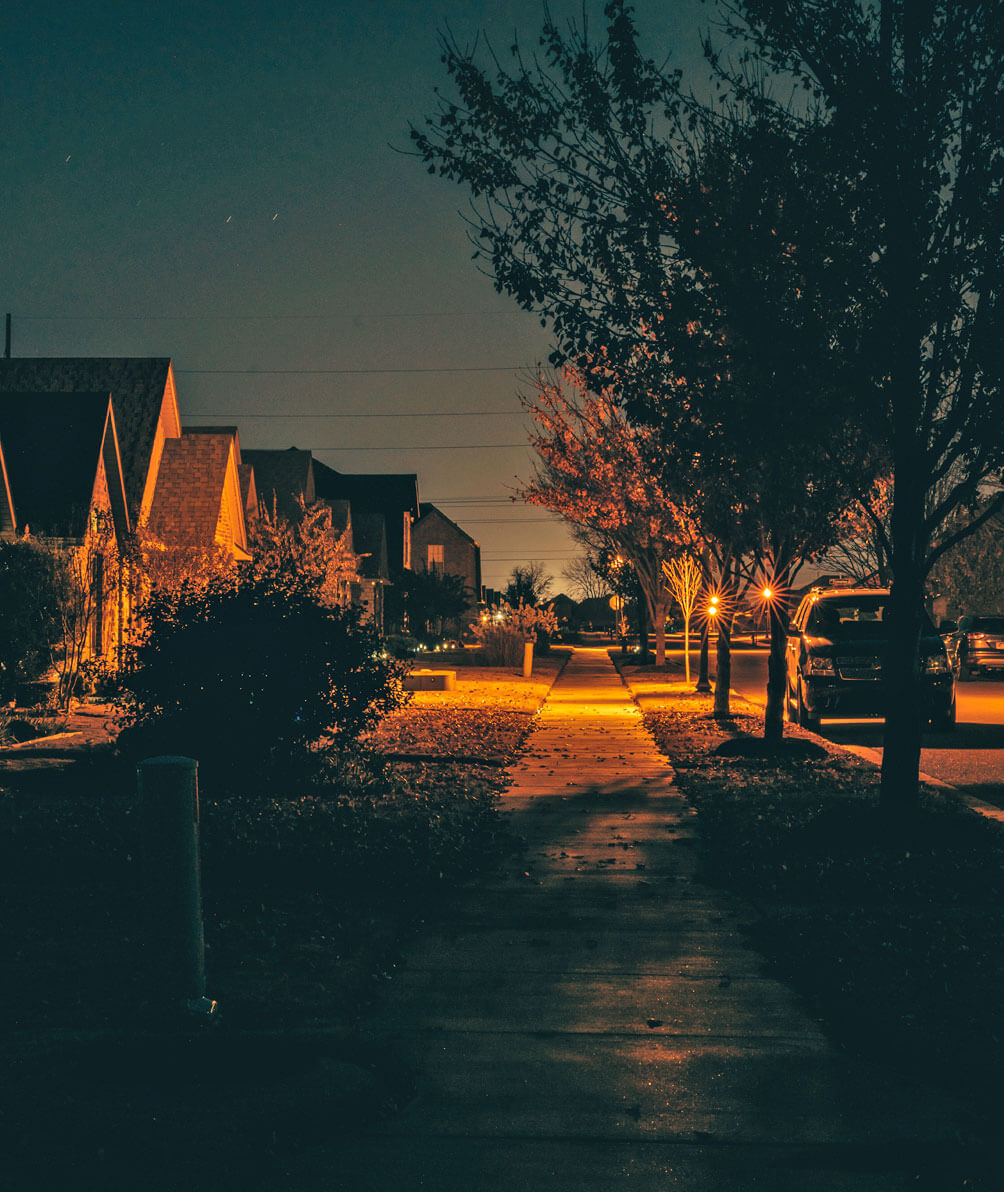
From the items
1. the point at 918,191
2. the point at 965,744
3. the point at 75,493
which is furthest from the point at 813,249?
the point at 75,493

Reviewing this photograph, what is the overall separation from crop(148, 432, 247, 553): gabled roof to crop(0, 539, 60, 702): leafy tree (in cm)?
1138

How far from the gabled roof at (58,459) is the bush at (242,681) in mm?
12554

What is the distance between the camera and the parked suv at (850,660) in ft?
57.3

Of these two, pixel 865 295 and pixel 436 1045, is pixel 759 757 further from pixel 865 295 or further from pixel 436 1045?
pixel 436 1045

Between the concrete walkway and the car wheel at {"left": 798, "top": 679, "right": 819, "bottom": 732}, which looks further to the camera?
the car wheel at {"left": 798, "top": 679, "right": 819, "bottom": 732}

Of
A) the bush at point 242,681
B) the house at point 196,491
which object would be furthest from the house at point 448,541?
the bush at point 242,681

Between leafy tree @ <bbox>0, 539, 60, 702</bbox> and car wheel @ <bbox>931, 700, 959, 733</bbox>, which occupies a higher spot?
leafy tree @ <bbox>0, 539, 60, 702</bbox>

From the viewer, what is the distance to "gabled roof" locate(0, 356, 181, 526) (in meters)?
31.4

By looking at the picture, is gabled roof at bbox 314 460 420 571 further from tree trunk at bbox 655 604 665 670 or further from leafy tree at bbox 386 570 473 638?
tree trunk at bbox 655 604 665 670

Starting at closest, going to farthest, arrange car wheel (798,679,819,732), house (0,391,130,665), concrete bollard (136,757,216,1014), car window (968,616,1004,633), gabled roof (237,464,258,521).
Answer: concrete bollard (136,757,216,1014)
car wheel (798,679,819,732)
house (0,391,130,665)
car window (968,616,1004,633)
gabled roof (237,464,258,521)

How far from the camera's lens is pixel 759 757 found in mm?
15086

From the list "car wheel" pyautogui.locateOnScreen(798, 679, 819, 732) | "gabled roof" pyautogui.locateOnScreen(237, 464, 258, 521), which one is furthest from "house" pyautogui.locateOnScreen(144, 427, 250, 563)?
"car wheel" pyautogui.locateOnScreen(798, 679, 819, 732)

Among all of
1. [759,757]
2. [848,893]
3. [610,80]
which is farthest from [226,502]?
[848,893]

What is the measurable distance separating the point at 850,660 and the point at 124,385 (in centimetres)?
2185
